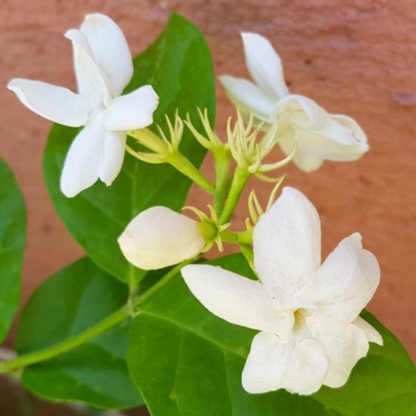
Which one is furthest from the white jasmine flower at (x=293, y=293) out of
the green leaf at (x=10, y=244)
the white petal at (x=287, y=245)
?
the green leaf at (x=10, y=244)

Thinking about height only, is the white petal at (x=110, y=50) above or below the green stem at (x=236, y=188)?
above

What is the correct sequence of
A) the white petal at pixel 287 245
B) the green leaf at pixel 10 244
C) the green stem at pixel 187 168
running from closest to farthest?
1. the white petal at pixel 287 245
2. the green stem at pixel 187 168
3. the green leaf at pixel 10 244

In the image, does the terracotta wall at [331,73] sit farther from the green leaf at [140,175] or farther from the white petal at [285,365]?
the white petal at [285,365]

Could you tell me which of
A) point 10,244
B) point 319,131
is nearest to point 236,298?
point 319,131

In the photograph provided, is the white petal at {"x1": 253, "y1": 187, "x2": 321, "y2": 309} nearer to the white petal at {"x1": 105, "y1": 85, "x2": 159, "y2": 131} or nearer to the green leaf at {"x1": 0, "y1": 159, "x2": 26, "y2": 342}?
the white petal at {"x1": 105, "y1": 85, "x2": 159, "y2": 131}

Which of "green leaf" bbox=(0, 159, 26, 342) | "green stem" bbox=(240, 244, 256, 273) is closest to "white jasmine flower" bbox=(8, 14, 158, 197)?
"green stem" bbox=(240, 244, 256, 273)

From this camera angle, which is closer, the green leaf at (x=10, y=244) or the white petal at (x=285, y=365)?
the white petal at (x=285, y=365)

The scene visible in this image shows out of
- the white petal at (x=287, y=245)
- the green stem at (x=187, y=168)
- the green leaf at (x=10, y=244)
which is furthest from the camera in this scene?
the green leaf at (x=10, y=244)
